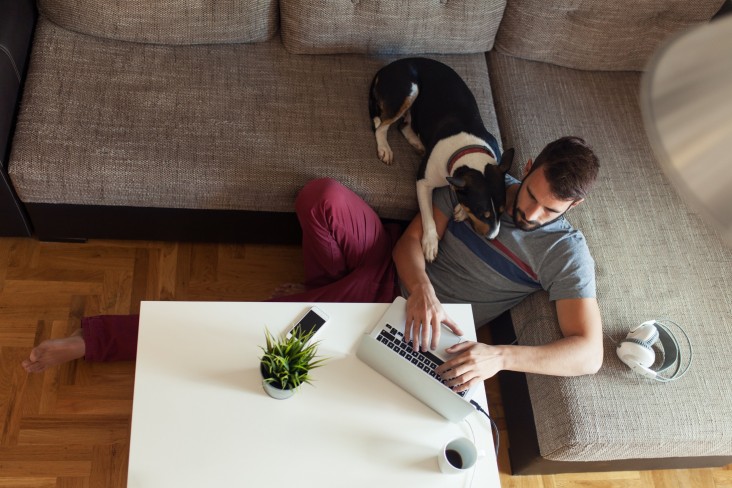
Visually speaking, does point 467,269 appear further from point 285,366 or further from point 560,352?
point 285,366

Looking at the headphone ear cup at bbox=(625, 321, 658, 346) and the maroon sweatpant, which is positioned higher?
the headphone ear cup at bbox=(625, 321, 658, 346)

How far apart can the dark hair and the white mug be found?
1.89 ft

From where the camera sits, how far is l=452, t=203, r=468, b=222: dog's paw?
1.73 m

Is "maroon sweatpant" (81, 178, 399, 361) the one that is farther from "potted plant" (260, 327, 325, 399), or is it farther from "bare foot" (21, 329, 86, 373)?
"potted plant" (260, 327, 325, 399)

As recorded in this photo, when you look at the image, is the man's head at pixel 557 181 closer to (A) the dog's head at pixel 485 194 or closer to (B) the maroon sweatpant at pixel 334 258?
(A) the dog's head at pixel 485 194

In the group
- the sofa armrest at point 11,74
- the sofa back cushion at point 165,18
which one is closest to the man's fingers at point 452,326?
the sofa back cushion at point 165,18

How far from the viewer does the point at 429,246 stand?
1.78 meters

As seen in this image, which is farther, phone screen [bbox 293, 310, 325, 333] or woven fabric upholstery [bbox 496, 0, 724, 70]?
woven fabric upholstery [bbox 496, 0, 724, 70]

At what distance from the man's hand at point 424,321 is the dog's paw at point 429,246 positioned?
0.75 ft

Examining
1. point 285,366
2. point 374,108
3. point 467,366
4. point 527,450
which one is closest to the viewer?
point 285,366

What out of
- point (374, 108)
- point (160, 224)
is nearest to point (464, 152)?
point (374, 108)

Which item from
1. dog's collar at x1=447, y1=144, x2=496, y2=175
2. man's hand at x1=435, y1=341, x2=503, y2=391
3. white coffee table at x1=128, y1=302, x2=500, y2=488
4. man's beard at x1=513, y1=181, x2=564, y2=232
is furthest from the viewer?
dog's collar at x1=447, y1=144, x2=496, y2=175

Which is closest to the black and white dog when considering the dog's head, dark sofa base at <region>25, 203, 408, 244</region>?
the dog's head

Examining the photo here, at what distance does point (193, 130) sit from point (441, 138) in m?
0.68
